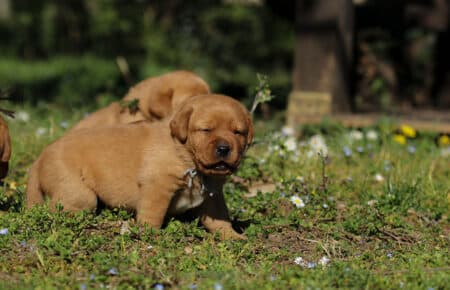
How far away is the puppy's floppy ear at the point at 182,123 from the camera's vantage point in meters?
4.27

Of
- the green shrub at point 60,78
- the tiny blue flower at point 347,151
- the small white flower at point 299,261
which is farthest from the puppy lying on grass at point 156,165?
the green shrub at point 60,78

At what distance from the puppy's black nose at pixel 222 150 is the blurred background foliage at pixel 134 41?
7993mm

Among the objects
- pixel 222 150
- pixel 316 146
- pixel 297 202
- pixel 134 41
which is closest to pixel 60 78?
pixel 134 41

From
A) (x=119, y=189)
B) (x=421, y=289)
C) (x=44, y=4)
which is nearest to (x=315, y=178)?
(x=119, y=189)

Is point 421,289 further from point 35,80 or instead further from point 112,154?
point 35,80

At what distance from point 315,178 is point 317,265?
1.95 metres

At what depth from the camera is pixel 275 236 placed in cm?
478

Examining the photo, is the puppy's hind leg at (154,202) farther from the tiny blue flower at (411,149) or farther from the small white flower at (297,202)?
the tiny blue flower at (411,149)

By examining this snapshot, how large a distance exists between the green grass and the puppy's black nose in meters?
0.52

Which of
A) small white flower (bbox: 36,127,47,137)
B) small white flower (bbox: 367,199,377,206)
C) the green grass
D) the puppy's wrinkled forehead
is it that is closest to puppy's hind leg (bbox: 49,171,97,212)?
the green grass

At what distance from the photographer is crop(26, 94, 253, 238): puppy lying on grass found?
417 cm

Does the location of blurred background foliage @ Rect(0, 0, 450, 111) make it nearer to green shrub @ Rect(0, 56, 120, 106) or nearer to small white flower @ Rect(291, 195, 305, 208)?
green shrub @ Rect(0, 56, 120, 106)

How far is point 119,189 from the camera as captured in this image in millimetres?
4602

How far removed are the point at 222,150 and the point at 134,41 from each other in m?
12.0
